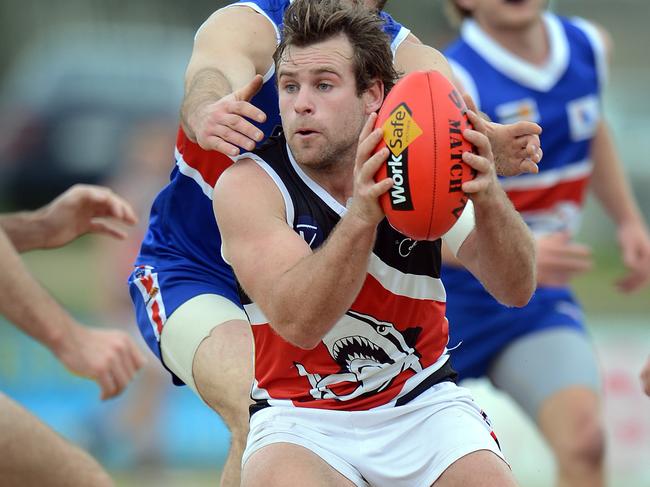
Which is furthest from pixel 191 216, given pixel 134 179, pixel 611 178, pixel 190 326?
pixel 134 179

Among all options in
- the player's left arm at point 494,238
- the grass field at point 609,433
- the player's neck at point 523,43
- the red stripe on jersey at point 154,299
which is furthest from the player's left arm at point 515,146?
the grass field at point 609,433

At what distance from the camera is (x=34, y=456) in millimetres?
4754

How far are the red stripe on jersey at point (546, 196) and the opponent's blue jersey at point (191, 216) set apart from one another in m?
2.02

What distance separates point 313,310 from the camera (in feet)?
12.3

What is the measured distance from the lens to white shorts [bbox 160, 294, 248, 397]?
4.92 meters

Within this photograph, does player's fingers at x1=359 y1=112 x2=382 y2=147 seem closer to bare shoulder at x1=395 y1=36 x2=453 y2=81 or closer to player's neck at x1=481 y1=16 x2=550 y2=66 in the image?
bare shoulder at x1=395 y1=36 x2=453 y2=81

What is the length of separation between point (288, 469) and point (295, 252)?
2.13ft

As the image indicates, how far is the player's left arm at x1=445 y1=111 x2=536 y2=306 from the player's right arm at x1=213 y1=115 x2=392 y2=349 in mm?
289

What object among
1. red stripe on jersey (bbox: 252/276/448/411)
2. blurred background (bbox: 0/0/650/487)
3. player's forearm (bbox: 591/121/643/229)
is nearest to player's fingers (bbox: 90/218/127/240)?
red stripe on jersey (bbox: 252/276/448/411)

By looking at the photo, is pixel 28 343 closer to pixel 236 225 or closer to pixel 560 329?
pixel 560 329

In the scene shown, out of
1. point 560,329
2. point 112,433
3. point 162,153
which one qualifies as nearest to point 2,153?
point 162,153

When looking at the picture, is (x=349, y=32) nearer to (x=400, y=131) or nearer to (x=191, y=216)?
(x=400, y=131)

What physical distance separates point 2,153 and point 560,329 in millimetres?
12812

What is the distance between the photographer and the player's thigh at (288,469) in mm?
3855
